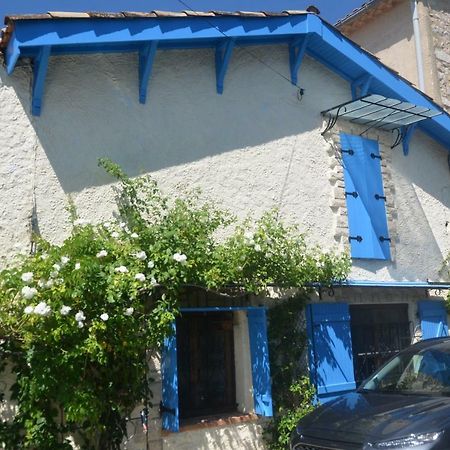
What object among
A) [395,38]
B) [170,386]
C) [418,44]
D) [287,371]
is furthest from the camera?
[395,38]

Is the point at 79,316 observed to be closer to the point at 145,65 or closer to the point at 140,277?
the point at 140,277

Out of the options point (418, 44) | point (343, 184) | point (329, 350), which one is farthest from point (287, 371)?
point (418, 44)

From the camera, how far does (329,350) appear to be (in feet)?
24.8

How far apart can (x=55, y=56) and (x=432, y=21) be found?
843 centimetres

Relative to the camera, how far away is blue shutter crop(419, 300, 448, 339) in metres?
9.09

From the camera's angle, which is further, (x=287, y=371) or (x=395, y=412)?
(x=287, y=371)

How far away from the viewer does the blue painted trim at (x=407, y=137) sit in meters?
9.67

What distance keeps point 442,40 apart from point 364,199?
5.10 metres

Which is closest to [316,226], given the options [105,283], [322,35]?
[322,35]

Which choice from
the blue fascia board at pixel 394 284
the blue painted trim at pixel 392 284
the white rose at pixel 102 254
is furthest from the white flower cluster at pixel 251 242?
the blue fascia board at pixel 394 284

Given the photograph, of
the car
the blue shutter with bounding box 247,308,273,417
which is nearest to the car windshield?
the car

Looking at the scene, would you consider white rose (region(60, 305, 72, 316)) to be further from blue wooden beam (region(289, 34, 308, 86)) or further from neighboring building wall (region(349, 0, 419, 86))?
neighboring building wall (region(349, 0, 419, 86))

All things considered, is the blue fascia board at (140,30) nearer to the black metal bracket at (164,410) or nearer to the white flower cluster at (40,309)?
the white flower cluster at (40,309)

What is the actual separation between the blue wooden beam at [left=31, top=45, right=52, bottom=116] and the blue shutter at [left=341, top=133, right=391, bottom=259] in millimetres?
4474
